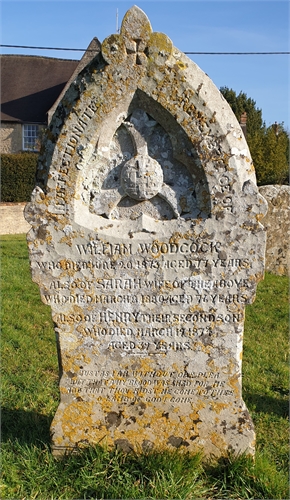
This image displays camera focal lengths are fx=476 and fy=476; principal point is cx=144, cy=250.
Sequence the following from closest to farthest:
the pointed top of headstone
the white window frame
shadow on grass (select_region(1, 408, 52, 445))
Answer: the pointed top of headstone → shadow on grass (select_region(1, 408, 52, 445)) → the white window frame

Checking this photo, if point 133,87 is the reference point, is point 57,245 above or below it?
below

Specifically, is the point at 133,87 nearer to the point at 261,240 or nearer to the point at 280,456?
the point at 261,240

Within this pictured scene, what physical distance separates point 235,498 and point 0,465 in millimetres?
1759

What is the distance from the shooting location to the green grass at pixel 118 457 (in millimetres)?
3359

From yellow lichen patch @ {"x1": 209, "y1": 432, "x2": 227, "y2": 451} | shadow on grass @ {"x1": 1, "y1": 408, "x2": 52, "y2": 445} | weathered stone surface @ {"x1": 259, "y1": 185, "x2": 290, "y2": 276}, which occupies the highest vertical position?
weathered stone surface @ {"x1": 259, "y1": 185, "x2": 290, "y2": 276}

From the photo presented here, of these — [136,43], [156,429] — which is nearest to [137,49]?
[136,43]

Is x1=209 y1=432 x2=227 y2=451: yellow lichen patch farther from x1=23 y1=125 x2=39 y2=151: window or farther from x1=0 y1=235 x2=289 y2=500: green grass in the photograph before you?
x1=23 y1=125 x2=39 y2=151: window

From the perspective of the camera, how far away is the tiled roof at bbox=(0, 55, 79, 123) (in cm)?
2894

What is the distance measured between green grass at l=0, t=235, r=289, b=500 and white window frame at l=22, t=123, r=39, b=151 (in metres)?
24.2

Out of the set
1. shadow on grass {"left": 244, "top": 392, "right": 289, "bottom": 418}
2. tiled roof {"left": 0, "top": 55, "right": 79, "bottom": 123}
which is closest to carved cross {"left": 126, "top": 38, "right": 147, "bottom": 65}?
shadow on grass {"left": 244, "top": 392, "right": 289, "bottom": 418}

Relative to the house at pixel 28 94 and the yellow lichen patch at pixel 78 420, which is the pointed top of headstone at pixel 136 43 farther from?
the house at pixel 28 94

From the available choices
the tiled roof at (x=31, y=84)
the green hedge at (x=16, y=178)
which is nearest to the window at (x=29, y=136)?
the tiled roof at (x=31, y=84)

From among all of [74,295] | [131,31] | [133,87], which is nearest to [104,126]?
[133,87]

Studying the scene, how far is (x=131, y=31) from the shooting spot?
10.9 feet
